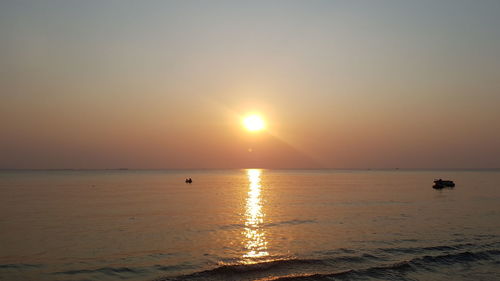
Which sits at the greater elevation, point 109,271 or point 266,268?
point 266,268

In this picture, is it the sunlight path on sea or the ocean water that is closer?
the ocean water

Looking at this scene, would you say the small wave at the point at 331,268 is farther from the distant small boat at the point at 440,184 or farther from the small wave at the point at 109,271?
the distant small boat at the point at 440,184

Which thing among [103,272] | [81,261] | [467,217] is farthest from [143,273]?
[467,217]

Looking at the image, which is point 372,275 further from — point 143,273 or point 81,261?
point 81,261

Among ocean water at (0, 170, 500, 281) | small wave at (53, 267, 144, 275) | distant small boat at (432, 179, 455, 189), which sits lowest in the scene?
small wave at (53, 267, 144, 275)

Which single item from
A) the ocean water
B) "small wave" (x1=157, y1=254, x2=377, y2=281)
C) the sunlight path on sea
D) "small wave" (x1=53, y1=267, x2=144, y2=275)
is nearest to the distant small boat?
the ocean water

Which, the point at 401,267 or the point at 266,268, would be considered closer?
the point at 266,268

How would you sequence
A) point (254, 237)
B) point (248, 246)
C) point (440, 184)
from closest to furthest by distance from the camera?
1. point (248, 246)
2. point (254, 237)
3. point (440, 184)

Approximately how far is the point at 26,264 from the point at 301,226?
26673mm

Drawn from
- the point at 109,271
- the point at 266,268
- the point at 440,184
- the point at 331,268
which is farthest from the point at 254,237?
the point at 440,184

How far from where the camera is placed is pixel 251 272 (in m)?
24.0

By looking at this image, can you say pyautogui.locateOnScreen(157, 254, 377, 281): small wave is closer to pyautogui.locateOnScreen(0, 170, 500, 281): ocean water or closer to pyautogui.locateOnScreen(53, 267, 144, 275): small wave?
pyautogui.locateOnScreen(0, 170, 500, 281): ocean water

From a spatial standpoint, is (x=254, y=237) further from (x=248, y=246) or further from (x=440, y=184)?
(x=440, y=184)

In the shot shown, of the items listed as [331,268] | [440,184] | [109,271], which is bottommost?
[109,271]
